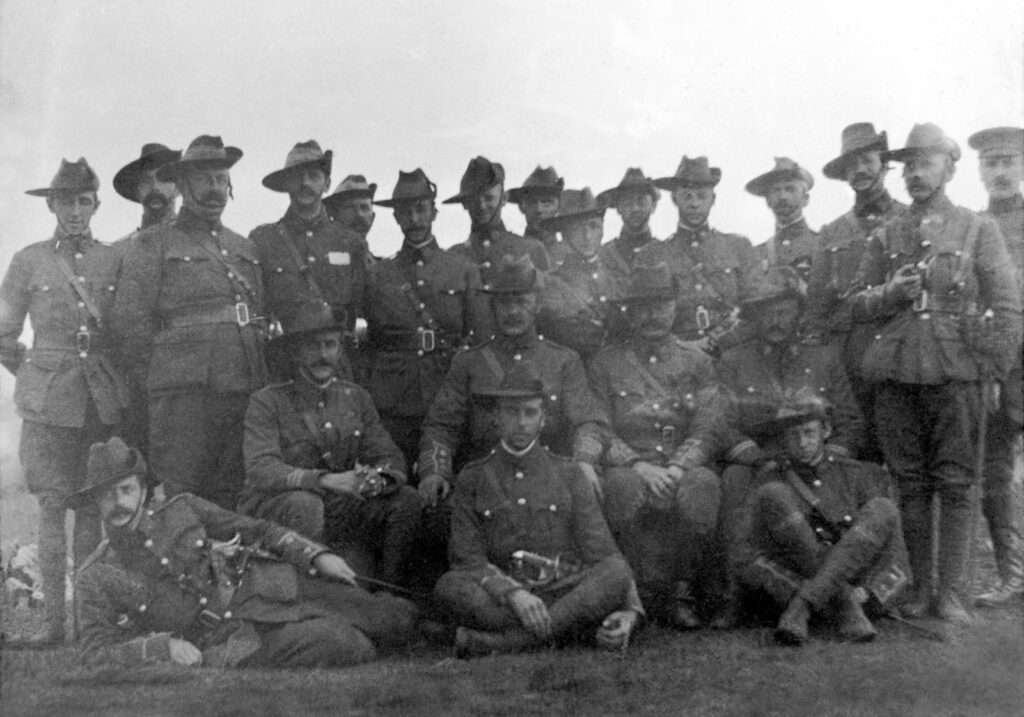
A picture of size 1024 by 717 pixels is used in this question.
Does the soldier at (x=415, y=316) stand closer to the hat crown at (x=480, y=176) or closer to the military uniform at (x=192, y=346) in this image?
the hat crown at (x=480, y=176)

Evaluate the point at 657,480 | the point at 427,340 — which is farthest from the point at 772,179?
the point at 427,340

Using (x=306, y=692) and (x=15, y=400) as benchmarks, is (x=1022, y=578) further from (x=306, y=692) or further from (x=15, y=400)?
(x=15, y=400)

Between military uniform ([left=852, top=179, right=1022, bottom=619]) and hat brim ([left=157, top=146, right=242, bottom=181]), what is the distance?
3.14 metres

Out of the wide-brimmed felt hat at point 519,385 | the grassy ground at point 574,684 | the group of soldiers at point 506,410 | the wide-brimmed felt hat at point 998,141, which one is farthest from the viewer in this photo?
the wide-brimmed felt hat at point 998,141

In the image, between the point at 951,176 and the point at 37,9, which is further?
the point at 951,176

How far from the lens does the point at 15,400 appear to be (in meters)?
5.31

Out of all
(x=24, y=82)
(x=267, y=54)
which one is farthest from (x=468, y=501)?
(x=24, y=82)

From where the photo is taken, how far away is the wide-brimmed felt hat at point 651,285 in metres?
5.69

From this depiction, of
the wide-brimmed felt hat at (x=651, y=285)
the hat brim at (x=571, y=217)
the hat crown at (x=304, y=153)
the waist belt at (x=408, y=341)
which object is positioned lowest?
the waist belt at (x=408, y=341)

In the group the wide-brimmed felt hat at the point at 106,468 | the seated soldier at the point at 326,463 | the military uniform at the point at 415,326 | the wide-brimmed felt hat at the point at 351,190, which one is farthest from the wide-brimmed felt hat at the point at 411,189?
the wide-brimmed felt hat at the point at 106,468

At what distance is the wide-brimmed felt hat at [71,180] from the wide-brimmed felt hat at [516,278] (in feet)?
6.31

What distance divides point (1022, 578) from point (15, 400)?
16.3 ft

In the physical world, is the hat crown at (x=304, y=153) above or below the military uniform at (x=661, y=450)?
above

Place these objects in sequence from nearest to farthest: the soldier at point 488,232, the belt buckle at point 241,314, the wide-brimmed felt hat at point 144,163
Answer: the wide-brimmed felt hat at point 144,163 < the belt buckle at point 241,314 < the soldier at point 488,232
